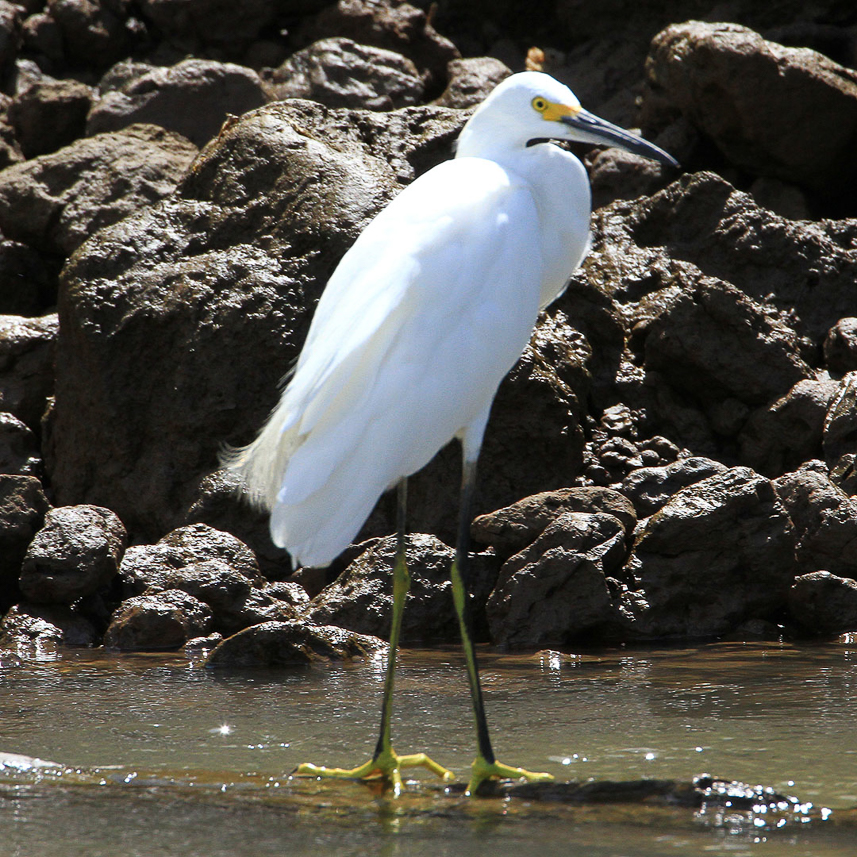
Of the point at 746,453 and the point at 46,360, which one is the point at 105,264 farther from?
the point at 746,453

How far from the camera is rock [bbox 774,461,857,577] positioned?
5762 mm

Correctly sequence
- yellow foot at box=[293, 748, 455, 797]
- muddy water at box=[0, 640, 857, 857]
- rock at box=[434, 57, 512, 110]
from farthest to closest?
rock at box=[434, 57, 512, 110], yellow foot at box=[293, 748, 455, 797], muddy water at box=[0, 640, 857, 857]

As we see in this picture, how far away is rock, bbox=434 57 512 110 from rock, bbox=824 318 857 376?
417cm

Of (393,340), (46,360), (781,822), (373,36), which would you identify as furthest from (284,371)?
(373,36)

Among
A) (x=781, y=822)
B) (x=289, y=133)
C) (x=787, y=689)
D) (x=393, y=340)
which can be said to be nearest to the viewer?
(x=781, y=822)

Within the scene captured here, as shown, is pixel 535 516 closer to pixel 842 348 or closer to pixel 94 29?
pixel 842 348

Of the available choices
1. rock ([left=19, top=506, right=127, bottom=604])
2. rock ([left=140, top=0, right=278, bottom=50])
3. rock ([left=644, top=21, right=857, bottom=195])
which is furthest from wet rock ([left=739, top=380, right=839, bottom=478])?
rock ([left=140, top=0, right=278, bottom=50])

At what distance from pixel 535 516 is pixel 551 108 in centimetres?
237

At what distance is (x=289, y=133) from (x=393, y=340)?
414 centimetres

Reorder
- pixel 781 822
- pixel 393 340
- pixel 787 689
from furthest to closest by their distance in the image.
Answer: pixel 787 689 → pixel 393 340 → pixel 781 822

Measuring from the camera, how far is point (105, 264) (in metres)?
6.84

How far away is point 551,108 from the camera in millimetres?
3975

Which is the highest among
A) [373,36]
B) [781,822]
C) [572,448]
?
[373,36]

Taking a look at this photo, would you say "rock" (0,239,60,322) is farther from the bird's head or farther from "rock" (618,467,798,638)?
the bird's head
